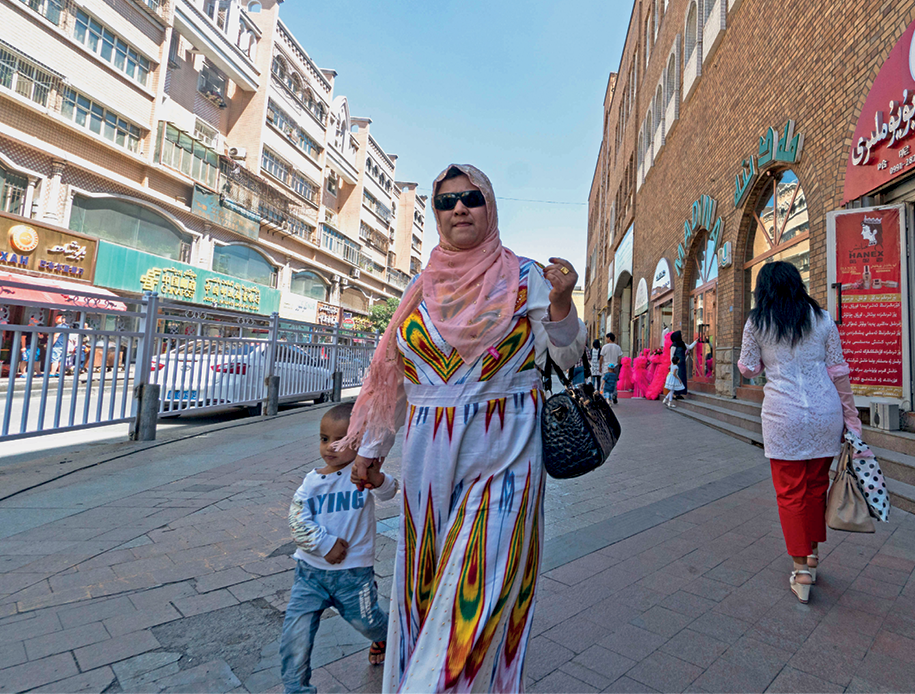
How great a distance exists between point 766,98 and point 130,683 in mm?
10491

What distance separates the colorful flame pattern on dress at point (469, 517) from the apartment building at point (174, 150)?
20.3 m

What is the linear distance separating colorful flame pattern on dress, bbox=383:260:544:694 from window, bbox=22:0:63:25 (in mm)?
23162

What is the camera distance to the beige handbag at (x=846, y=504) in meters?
2.66

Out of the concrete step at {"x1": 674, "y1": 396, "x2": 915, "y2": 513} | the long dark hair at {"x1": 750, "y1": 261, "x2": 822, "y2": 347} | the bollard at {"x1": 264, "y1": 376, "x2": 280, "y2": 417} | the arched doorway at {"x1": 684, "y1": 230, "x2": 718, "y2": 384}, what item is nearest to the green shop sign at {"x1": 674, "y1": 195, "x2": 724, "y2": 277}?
the arched doorway at {"x1": 684, "y1": 230, "x2": 718, "y2": 384}

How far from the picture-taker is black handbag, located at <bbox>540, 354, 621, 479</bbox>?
1.54 metres

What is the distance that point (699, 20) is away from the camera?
12.4m

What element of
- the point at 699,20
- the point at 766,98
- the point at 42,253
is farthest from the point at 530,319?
the point at 42,253

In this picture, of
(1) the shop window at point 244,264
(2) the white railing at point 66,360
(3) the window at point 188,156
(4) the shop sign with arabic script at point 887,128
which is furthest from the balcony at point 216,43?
(4) the shop sign with arabic script at point 887,128

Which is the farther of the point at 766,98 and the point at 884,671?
the point at 766,98

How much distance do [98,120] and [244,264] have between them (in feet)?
32.5

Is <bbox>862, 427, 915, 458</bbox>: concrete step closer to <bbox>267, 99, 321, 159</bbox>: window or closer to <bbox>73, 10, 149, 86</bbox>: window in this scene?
<bbox>73, 10, 149, 86</bbox>: window

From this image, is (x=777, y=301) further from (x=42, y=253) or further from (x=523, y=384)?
(x=42, y=253)

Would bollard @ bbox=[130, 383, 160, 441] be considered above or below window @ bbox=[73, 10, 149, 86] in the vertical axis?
below

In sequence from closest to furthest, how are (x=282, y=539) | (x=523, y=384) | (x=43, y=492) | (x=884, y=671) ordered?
(x=523, y=384) → (x=884, y=671) → (x=282, y=539) → (x=43, y=492)
